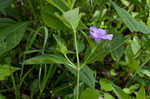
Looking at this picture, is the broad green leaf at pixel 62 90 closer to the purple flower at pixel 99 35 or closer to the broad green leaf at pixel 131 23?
the purple flower at pixel 99 35

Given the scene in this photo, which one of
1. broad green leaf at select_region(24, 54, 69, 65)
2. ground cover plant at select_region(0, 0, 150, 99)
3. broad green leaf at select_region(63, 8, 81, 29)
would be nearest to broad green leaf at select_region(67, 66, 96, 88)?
ground cover plant at select_region(0, 0, 150, 99)

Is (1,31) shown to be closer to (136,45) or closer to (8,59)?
(8,59)

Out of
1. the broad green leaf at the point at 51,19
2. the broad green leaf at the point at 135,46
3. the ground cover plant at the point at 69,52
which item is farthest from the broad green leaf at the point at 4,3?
the broad green leaf at the point at 135,46

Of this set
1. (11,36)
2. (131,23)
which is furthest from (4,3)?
(131,23)

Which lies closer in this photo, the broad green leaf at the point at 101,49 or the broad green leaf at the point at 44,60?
the broad green leaf at the point at 44,60

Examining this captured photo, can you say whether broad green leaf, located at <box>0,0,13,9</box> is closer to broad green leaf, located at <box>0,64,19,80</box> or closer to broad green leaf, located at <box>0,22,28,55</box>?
broad green leaf, located at <box>0,22,28,55</box>

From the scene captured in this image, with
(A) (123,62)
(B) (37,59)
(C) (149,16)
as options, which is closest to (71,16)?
(B) (37,59)

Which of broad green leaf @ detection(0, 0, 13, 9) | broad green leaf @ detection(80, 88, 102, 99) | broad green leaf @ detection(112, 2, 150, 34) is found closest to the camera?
broad green leaf @ detection(80, 88, 102, 99)

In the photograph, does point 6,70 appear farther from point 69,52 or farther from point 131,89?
point 131,89

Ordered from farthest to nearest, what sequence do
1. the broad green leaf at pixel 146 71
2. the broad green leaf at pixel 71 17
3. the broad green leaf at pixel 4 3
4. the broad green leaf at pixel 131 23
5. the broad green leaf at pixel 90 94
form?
1. the broad green leaf at pixel 146 71
2. the broad green leaf at pixel 4 3
3. the broad green leaf at pixel 131 23
4. the broad green leaf at pixel 90 94
5. the broad green leaf at pixel 71 17
